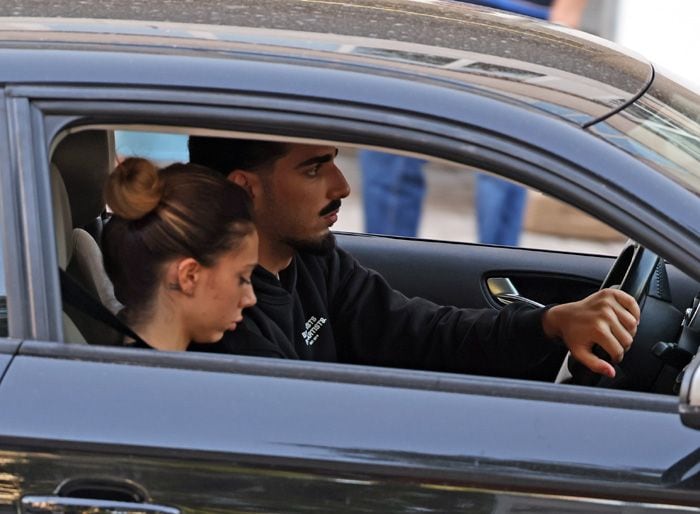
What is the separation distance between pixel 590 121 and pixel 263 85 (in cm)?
52

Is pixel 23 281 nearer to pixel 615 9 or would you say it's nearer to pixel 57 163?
pixel 57 163

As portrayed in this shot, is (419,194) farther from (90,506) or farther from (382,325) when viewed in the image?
(90,506)

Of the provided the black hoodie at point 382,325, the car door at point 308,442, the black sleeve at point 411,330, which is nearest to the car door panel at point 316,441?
the car door at point 308,442

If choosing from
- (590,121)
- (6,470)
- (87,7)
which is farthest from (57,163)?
(590,121)

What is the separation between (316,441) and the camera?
1.95 meters

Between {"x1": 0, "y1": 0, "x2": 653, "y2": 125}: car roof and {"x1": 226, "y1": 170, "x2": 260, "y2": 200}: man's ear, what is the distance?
0.36 m

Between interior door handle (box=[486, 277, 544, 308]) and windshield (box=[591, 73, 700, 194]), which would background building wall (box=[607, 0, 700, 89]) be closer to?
interior door handle (box=[486, 277, 544, 308])

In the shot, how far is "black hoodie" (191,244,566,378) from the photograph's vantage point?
2.79 m

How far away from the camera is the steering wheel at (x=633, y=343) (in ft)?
8.63

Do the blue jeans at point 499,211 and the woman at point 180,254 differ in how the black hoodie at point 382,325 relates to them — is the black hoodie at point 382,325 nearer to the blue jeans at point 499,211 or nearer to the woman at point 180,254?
the woman at point 180,254

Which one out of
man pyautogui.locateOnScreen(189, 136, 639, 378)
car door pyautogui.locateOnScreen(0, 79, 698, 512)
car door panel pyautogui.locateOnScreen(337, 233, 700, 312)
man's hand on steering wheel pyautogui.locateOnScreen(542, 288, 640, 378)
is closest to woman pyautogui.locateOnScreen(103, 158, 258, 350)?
man pyautogui.locateOnScreen(189, 136, 639, 378)

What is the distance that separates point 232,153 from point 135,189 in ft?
1.04

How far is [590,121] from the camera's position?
2100mm

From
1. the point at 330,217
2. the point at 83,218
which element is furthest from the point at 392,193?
the point at 83,218
